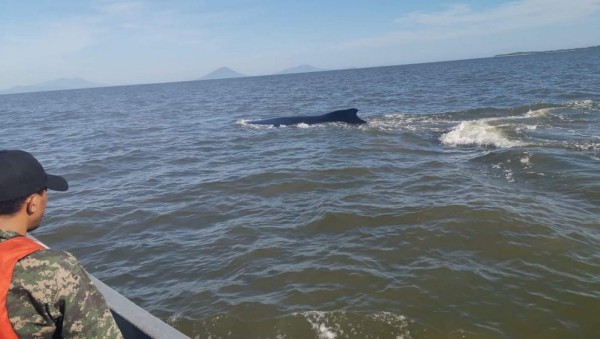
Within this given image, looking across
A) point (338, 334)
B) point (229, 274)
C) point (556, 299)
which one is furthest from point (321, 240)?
point (556, 299)

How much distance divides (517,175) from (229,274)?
9.62m

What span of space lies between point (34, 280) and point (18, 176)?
73 cm

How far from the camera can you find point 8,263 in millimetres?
2504

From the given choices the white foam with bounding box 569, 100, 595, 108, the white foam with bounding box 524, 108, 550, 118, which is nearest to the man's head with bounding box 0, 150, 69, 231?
the white foam with bounding box 524, 108, 550, 118

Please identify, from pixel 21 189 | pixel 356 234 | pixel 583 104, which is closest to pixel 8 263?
pixel 21 189

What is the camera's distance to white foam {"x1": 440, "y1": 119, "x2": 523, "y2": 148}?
17.4 meters

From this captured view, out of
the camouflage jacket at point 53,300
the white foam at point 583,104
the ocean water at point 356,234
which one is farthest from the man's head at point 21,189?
the white foam at point 583,104

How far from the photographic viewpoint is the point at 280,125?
90.1 feet

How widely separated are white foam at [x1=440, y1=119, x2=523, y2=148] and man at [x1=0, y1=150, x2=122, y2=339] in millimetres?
16745

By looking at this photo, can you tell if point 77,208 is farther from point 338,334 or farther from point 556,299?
point 556,299

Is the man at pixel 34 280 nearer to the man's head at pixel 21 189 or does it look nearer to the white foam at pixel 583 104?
the man's head at pixel 21 189

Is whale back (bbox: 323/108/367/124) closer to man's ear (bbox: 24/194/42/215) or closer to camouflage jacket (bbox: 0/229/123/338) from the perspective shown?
man's ear (bbox: 24/194/42/215)

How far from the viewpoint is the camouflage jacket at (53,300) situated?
257 cm

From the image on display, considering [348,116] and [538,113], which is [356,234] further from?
[538,113]
